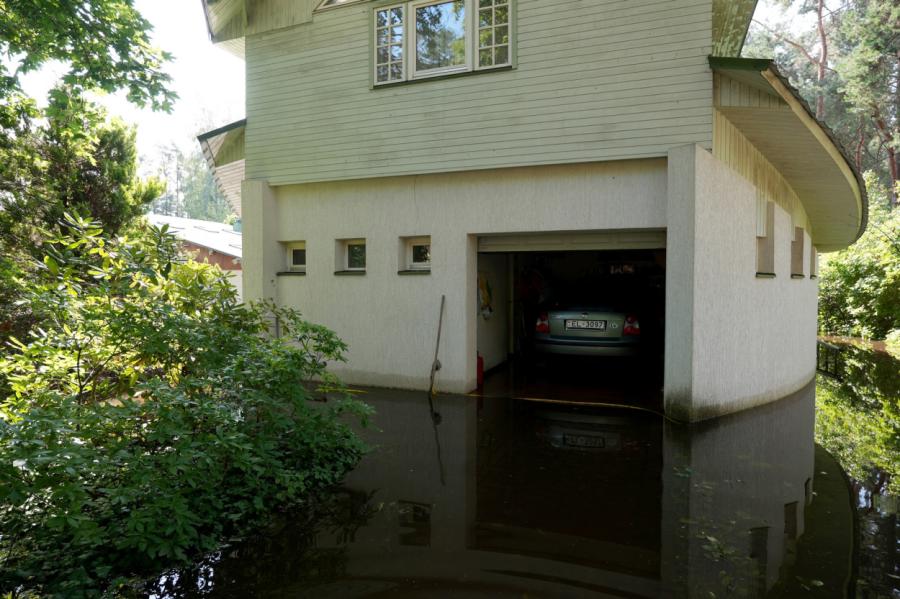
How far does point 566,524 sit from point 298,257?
757 centimetres

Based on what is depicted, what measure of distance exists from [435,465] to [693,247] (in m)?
3.89

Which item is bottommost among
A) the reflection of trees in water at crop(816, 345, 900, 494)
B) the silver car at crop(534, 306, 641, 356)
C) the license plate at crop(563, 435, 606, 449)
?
the reflection of trees in water at crop(816, 345, 900, 494)

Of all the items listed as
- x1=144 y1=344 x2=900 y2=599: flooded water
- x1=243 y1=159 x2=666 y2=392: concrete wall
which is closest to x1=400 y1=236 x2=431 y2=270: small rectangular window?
x1=243 y1=159 x2=666 y2=392: concrete wall

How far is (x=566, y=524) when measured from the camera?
4152 mm

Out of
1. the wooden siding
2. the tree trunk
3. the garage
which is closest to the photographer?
the wooden siding

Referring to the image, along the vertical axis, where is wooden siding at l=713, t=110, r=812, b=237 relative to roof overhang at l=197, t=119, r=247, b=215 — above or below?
below

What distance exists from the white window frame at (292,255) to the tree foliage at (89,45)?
2.79 m

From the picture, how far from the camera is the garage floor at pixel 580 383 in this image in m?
8.55

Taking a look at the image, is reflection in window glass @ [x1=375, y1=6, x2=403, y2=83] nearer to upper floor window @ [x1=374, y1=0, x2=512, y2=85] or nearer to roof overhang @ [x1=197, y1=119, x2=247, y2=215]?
upper floor window @ [x1=374, y1=0, x2=512, y2=85]

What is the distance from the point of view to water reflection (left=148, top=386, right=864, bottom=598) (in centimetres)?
330

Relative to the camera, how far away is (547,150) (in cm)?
798

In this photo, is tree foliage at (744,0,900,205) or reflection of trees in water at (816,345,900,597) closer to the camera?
reflection of trees in water at (816,345,900,597)

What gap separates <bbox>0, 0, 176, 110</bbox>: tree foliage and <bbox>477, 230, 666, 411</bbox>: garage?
5.53 metres

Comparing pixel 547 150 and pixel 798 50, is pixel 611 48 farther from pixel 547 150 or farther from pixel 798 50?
pixel 798 50
